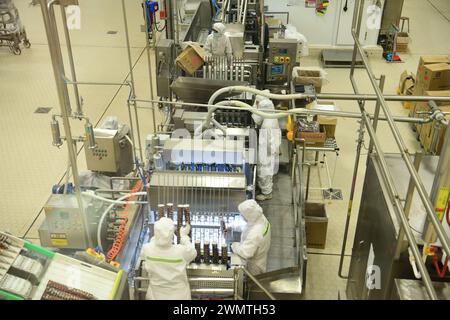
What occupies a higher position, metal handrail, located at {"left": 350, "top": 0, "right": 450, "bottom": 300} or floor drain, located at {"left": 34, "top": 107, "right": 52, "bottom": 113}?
metal handrail, located at {"left": 350, "top": 0, "right": 450, "bottom": 300}

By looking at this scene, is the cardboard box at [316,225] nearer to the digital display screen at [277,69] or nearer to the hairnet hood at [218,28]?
the digital display screen at [277,69]

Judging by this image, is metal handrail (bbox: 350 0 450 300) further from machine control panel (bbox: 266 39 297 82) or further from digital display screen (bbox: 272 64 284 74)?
digital display screen (bbox: 272 64 284 74)

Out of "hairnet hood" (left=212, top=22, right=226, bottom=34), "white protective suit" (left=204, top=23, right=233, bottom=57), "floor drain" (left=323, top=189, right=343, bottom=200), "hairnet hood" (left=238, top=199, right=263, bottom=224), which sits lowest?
"floor drain" (left=323, top=189, right=343, bottom=200)

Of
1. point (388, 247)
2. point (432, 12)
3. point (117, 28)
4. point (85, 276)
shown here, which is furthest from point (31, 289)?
point (432, 12)

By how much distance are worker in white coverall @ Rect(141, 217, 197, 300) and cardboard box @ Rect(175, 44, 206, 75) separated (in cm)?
213

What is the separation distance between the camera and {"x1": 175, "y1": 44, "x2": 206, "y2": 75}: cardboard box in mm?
4520

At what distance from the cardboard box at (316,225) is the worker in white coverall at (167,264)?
1.48 meters

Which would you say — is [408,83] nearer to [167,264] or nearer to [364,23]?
[364,23]

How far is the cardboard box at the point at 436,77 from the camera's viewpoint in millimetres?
5613

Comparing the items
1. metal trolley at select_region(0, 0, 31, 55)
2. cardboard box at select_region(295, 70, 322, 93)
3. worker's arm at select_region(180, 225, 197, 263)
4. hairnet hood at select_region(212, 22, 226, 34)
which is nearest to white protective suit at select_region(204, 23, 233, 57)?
hairnet hood at select_region(212, 22, 226, 34)

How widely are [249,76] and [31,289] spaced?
10.8ft

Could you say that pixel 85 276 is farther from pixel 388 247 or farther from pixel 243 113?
pixel 243 113

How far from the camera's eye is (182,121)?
13.0 feet

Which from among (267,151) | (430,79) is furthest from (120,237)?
(430,79)
